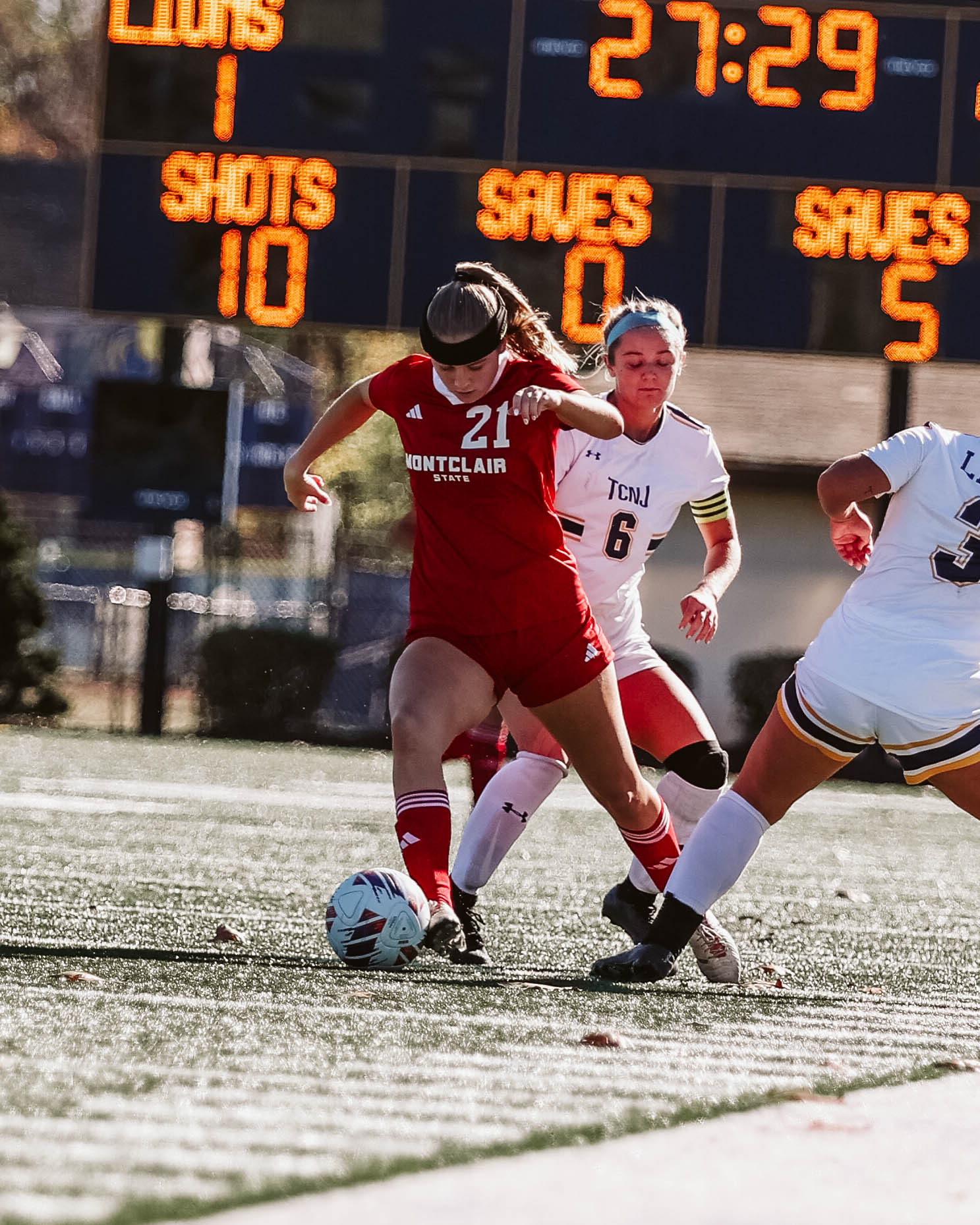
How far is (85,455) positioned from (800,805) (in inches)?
485

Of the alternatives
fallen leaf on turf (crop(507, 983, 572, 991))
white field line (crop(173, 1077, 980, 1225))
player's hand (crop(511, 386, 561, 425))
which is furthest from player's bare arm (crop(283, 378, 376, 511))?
white field line (crop(173, 1077, 980, 1225))

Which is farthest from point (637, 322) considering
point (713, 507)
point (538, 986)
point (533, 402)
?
point (538, 986)

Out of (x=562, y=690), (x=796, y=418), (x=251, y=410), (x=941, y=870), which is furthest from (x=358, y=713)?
(x=562, y=690)

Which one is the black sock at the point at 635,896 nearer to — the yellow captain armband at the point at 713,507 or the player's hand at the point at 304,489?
the yellow captain armband at the point at 713,507

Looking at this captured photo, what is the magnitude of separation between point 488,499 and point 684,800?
1500 mm

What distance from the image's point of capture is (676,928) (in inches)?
201

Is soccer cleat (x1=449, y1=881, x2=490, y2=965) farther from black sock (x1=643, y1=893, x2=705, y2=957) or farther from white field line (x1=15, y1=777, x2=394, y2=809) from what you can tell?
white field line (x1=15, y1=777, x2=394, y2=809)

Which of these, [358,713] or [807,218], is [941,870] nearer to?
[807,218]

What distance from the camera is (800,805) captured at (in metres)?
14.5

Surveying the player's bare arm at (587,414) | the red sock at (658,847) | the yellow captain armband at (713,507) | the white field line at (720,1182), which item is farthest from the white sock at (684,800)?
the white field line at (720,1182)

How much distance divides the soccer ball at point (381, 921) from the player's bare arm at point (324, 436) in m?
1.10

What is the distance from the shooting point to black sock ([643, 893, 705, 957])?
202 inches

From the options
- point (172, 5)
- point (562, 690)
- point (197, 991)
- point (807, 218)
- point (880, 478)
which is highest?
point (172, 5)

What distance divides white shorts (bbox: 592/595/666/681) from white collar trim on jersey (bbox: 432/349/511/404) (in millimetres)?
1022
